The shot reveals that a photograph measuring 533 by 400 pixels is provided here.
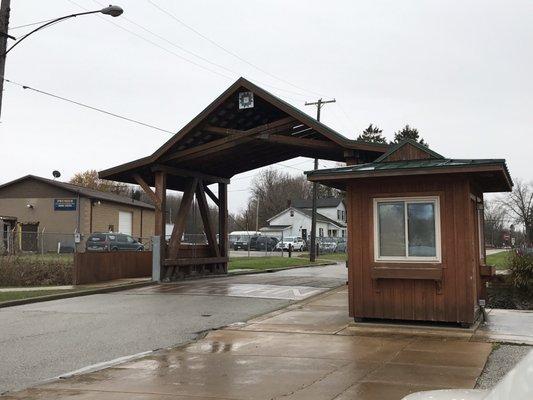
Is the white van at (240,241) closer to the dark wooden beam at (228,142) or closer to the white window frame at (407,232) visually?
the dark wooden beam at (228,142)

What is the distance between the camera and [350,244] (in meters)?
11.0

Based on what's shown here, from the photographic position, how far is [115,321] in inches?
488

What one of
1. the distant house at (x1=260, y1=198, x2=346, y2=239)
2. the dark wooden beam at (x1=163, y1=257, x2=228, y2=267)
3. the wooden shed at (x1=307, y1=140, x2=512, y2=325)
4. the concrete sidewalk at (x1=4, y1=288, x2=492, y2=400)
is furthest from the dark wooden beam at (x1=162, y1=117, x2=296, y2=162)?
the distant house at (x1=260, y1=198, x2=346, y2=239)

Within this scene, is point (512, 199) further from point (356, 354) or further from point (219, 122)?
point (356, 354)

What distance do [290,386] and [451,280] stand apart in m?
4.66

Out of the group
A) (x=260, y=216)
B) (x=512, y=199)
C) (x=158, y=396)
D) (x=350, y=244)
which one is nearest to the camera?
(x=158, y=396)

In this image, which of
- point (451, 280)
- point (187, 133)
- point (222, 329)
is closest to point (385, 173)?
point (451, 280)

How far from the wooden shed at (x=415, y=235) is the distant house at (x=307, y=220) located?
71.8 meters

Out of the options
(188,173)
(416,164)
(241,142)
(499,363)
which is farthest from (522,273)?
(188,173)

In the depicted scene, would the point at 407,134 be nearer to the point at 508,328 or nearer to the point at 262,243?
the point at 262,243

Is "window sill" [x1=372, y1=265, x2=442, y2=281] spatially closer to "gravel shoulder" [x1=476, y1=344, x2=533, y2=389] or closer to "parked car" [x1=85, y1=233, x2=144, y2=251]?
"gravel shoulder" [x1=476, y1=344, x2=533, y2=389]

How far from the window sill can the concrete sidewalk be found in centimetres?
108

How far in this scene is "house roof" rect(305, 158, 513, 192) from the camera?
9.71m

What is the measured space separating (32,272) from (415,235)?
1564cm
